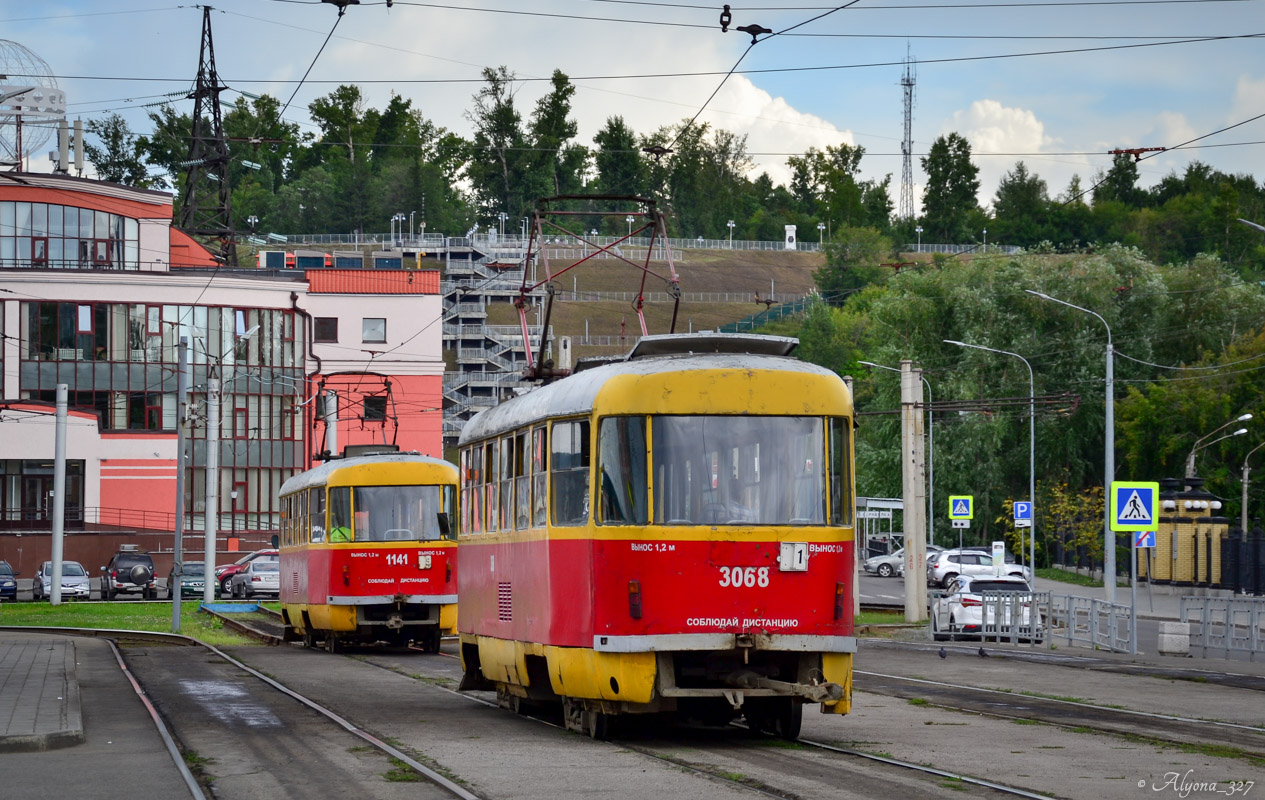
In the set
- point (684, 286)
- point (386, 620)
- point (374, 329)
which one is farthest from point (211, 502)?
point (684, 286)

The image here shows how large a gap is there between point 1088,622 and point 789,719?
1797 centimetres

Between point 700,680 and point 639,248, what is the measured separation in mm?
158432

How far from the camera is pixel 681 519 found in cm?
1381

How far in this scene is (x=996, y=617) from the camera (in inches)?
1291

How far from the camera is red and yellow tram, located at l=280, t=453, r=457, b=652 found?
92.5 ft

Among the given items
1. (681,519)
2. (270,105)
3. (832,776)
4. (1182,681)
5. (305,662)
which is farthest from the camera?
(270,105)

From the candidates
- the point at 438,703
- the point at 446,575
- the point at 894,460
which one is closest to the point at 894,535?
the point at 894,460

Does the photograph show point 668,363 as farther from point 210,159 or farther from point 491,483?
point 210,159

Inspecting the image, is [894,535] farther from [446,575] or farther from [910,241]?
[910,241]

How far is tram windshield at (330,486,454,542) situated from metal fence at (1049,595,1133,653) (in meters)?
11.2

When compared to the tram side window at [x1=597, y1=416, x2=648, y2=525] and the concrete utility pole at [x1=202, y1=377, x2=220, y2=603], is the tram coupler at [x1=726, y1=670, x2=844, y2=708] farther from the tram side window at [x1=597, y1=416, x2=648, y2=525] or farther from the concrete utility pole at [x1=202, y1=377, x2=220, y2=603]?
the concrete utility pole at [x1=202, y1=377, x2=220, y2=603]

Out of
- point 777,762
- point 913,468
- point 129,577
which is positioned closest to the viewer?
point 777,762

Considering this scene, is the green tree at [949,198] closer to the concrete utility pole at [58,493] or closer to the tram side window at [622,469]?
the concrete utility pole at [58,493]

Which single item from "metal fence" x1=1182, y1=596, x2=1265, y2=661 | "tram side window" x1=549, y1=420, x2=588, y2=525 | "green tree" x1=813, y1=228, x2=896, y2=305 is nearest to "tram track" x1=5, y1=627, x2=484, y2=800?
"tram side window" x1=549, y1=420, x2=588, y2=525
